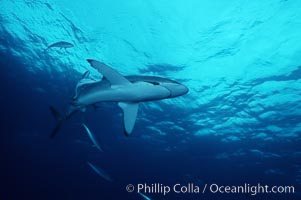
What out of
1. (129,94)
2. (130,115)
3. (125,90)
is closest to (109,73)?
(125,90)

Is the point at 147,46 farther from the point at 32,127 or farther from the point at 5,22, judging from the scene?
the point at 32,127

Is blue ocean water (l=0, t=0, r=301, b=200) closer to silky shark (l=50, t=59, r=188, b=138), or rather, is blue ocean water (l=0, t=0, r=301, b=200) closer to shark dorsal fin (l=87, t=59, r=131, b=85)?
silky shark (l=50, t=59, r=188, b=138)

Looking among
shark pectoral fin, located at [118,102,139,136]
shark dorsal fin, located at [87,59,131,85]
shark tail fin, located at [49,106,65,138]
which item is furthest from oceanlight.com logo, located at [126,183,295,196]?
shark dorsal fin, located at [87,59,131,85]

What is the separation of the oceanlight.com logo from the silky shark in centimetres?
2419

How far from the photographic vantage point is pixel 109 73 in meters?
4.67

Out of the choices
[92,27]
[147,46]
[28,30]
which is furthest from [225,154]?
[28,30]

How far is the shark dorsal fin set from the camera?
15.0ft

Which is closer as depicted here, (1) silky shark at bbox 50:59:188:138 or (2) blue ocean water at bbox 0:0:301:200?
(1) silky shark at bbox 50:59:188:138

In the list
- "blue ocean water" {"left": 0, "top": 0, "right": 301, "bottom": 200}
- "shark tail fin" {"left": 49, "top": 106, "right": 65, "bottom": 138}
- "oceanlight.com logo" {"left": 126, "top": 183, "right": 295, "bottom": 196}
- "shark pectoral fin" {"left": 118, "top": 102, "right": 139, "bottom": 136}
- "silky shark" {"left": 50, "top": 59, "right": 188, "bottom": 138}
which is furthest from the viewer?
"oceanlight.com logo" {"left": 126, "top": 183, "right": 295, "bottom": 196}

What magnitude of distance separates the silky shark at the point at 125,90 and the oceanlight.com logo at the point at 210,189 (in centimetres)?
2419

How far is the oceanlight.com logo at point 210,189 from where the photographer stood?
26938mm

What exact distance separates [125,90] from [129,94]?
114mm

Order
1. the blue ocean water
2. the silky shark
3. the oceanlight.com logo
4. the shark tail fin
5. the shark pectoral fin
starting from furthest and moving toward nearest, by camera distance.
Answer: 1. the oceanlight.com logo
2. the blue ocean water
3. the shark tail fin
4. the shark pectoral fin
5. the silky shark

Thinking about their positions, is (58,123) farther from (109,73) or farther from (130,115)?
(109,73)
